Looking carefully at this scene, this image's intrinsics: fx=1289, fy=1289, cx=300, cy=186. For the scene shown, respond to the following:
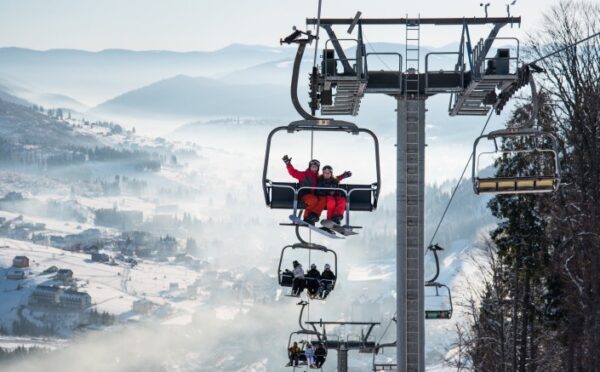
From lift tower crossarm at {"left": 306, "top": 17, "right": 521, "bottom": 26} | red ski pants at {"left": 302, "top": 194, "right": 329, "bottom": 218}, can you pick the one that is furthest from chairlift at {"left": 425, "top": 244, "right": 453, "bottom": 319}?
lift tower crossarm at {"left": 306, "top": 17, "right": 521, "bottom": 26}

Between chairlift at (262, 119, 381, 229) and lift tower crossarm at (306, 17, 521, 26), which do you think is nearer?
chairlift at (262, 119, 381, 229)

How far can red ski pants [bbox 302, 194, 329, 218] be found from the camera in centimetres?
2325

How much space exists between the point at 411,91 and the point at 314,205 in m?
2.74

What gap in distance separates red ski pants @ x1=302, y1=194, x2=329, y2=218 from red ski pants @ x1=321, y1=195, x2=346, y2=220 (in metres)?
0.11

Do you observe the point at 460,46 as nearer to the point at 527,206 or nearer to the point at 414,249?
the point at 414,249

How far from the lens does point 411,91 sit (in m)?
22.5

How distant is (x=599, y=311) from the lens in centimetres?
3591

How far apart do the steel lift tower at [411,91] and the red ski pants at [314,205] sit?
1662mm

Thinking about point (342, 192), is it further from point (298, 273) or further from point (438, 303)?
point (438, 303)

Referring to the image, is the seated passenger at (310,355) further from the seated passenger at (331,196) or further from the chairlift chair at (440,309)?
the seated passenger at (331,196)

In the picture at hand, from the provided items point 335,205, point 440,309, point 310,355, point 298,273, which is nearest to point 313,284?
point 298,273

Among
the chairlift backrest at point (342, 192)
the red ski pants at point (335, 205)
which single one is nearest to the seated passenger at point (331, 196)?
the red ski pants at point (335, 205)

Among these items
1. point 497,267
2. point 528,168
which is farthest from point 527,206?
point 497,267

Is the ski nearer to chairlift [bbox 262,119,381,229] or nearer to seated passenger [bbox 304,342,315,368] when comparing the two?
chairlift [bbox 262,119,381,229]
